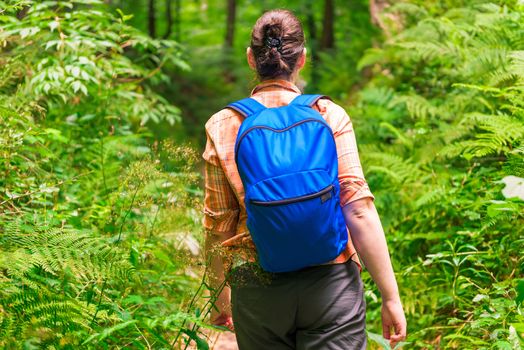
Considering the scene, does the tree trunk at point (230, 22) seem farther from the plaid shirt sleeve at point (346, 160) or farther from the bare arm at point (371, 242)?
the bare arm at point (371, 242)

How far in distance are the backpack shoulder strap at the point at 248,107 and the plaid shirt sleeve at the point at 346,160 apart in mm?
239

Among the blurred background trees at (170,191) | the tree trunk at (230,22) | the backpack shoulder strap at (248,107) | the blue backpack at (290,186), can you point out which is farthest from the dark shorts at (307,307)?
the tree trunk at (230,22)

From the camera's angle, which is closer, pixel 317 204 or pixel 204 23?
pixel 317 204

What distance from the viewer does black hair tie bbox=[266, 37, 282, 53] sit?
2500 mm

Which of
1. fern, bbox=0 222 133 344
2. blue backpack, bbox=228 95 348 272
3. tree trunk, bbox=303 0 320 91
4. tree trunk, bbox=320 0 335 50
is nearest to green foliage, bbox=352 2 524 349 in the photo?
blue backpack, bbox=228 95 348 272

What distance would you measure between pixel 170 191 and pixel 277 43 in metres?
1.71

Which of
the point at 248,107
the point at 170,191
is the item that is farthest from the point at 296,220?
the point at 170,191

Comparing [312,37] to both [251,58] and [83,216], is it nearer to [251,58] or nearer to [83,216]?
[83,216]

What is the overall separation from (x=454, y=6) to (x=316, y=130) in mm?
6238

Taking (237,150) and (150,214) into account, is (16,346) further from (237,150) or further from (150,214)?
(150,214)

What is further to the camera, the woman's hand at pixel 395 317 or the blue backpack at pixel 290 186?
the woman's hand at pixel 395 317

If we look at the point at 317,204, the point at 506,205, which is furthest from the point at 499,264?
the point at 317,204

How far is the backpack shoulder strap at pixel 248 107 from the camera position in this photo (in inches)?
96.8

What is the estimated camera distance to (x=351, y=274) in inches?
97.3
